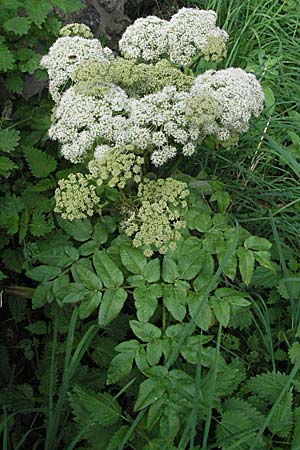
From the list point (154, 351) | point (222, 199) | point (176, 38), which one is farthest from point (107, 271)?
point (176, 38)

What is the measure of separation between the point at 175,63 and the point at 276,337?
3.99 feet

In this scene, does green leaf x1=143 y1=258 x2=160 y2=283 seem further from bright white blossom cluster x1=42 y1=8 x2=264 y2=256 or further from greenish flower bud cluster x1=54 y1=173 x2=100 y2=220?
greenish flower bud cluster x1=54 y1=173 x2=100 y2=220

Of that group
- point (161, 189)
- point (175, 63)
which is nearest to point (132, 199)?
point (161, 189)

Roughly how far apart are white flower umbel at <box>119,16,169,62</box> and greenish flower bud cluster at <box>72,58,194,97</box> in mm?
84

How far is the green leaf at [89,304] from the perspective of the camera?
1993mm

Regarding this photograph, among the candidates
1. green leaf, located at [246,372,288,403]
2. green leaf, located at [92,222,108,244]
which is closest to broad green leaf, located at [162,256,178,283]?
green leaf, located at [92,222,108,244]

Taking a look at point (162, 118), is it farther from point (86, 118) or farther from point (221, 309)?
point (221, 309)

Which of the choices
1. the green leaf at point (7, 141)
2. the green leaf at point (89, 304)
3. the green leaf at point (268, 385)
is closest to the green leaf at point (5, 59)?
the green leaf at point (7, 141)

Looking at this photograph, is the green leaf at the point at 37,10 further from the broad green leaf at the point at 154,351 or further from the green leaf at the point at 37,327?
the broad green leaf at the point at 154,351

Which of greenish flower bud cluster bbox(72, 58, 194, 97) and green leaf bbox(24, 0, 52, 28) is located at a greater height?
green leaf bbox(24, 0, 52, 28)

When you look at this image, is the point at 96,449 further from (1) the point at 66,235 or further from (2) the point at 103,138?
(2) the point at 103,138

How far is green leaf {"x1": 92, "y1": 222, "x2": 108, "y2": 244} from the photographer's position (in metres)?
2.19

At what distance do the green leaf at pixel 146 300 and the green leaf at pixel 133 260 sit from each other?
74 millimetres

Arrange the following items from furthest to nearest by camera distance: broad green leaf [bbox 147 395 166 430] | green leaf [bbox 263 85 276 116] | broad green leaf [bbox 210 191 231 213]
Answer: green leaf [bbox 263 85 276 116] → broad green leaf [bbox 210 191 231 213] → broad green leaf [bbox 147 395 166 430]
